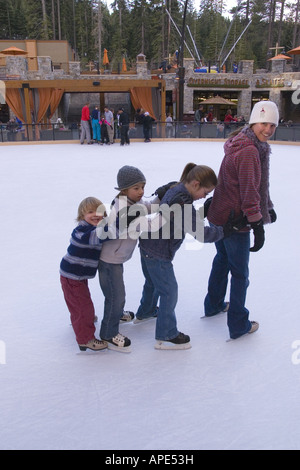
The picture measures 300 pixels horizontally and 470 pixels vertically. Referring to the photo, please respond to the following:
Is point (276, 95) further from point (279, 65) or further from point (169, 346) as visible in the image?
point (169, 346)

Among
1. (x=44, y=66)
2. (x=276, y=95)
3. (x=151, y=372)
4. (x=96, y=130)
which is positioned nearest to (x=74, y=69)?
(x=44, y=66)

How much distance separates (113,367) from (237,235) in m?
0.90

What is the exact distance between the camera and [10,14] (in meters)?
42.2

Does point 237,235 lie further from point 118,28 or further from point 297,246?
point 118,28

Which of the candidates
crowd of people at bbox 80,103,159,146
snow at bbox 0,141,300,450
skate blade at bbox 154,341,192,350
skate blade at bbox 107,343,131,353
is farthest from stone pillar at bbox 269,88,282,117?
skate blade at bbox 107,343,131,353

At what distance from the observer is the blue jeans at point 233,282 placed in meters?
2.12

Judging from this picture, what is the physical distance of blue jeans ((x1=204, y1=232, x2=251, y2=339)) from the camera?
2.12 m

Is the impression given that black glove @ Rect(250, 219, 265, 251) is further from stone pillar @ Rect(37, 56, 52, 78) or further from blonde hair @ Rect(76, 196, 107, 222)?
stone pillar @ Rect(37, 56, 52, 78)

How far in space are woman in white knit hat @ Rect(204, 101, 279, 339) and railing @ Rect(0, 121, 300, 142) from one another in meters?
12.0

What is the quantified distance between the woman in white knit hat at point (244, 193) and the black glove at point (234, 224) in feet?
0.09

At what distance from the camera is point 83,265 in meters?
2.04

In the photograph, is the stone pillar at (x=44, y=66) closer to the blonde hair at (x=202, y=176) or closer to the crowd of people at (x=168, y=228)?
the crowd of people at (x=168, y=228)

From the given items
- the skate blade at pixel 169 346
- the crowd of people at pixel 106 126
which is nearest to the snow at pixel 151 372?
the skate blade at pixel 169 346
